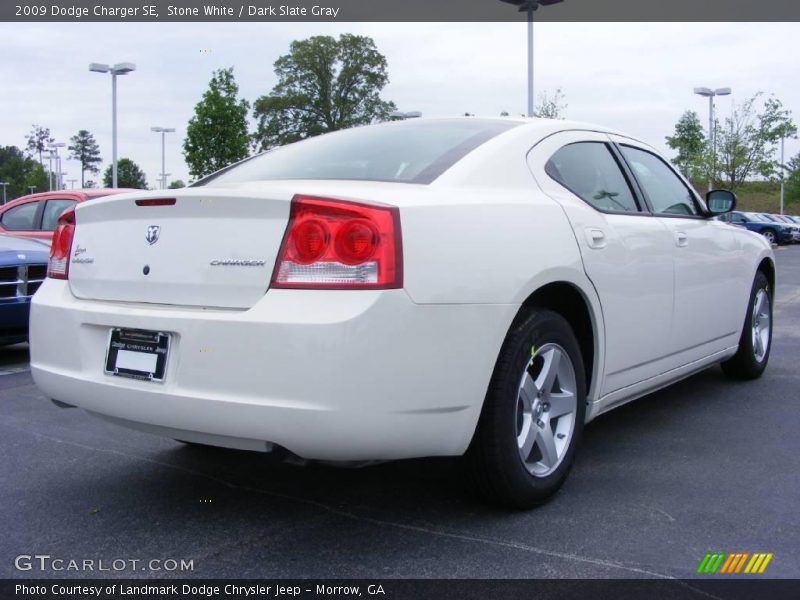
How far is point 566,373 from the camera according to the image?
128 inches

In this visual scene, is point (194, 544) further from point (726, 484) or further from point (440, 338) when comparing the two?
point (726, 484)

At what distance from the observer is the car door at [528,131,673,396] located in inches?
135

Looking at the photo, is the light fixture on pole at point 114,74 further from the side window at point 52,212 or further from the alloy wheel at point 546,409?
the alloy wheel at point 546,409

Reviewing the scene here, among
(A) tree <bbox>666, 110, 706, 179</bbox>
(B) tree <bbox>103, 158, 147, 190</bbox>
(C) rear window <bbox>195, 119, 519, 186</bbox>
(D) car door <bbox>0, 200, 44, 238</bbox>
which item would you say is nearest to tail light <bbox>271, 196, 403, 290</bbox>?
(C) rear window <bbox>195, 119, 519, 186</bbox>

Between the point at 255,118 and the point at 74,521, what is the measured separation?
2342 inches

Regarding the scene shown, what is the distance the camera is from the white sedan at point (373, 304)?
2.54 metres

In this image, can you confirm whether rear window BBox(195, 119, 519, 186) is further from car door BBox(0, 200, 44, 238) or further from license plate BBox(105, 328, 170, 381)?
car door BBox(0, 200, 44, 238)

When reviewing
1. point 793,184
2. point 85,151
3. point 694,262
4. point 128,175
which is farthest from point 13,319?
point 85,151

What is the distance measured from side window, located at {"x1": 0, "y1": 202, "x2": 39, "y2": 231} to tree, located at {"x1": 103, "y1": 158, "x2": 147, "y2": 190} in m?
65.5

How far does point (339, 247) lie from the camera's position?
2.59 metres

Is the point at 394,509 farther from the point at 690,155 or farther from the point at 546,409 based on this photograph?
the point at 690,155

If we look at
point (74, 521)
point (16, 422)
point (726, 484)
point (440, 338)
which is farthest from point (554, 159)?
point (16, 422)

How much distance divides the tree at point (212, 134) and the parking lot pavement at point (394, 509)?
28.5 meters
